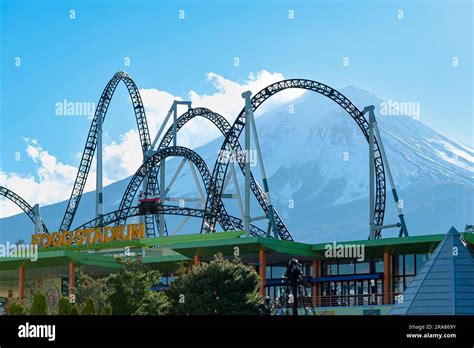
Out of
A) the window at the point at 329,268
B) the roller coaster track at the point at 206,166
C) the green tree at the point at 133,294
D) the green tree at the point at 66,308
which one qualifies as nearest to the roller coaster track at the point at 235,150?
the roller coaster track at the point at 206,166

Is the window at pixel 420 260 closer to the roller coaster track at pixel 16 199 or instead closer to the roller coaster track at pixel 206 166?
the roller coaster track at pixel 206 166

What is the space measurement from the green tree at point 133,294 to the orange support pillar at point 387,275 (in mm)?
13395

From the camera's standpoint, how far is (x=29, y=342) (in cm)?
1933

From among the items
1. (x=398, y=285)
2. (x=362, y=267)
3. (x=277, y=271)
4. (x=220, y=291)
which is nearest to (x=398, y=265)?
(x=398, y=285)

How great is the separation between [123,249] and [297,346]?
48.5 metres

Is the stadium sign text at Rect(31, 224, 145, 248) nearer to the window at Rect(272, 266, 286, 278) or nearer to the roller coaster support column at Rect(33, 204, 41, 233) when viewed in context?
the window at Rect(272, 266, 286, 278)

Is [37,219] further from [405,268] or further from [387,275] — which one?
[405,268]

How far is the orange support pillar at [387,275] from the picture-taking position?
54156 millimetres

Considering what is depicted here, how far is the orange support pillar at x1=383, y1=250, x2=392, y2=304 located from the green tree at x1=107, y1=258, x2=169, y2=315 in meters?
13.4

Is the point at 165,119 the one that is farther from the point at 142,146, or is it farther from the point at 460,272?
the point at 460,272

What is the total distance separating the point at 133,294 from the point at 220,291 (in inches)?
189

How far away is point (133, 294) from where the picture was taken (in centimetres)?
4744

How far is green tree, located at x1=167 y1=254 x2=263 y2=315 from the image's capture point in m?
44.8

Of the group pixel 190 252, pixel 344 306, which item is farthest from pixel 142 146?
pixel 344 306
